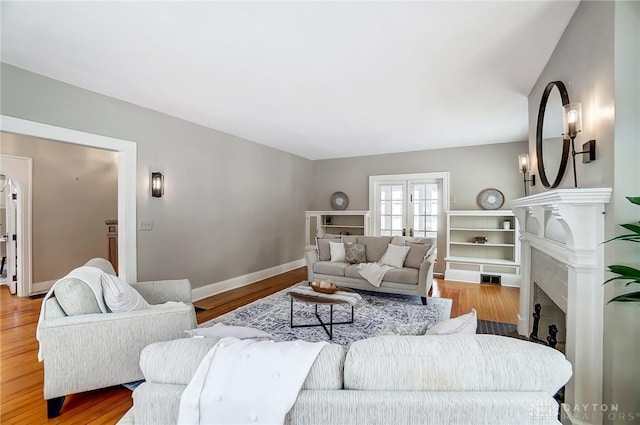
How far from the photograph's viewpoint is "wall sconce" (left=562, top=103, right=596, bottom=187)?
5.41 feet

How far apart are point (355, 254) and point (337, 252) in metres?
0.31

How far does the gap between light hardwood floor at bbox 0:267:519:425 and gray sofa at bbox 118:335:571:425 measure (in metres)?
1.36

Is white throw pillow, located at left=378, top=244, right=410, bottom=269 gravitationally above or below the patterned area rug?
above

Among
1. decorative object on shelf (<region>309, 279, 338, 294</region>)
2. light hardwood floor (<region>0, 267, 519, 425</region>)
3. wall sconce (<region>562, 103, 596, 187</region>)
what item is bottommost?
light hardwood floor (<region>0, 267, 519, 425</region>)

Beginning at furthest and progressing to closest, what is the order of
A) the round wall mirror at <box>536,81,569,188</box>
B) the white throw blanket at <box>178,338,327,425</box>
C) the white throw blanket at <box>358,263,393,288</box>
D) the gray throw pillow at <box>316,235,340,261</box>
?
1. the gray throw pillow at <box>316,235,340,261</box>
2. the white throw blanket at <box>358,263,393,288</box>
3. the round wall mirror at <box>536,81,569,188</box>
4. the white throw blanket at <box>178,338,327,425</box>

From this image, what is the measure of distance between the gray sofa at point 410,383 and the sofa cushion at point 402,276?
3.09m

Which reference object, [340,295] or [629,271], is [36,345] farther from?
[629,271]

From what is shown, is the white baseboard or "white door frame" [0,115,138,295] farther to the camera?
the white baseboard

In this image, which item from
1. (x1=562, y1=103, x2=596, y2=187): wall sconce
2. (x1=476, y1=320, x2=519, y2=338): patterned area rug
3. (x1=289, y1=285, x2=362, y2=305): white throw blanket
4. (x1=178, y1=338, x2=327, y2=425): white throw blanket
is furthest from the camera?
(x1=476, y1=320, x2=519, y2=338): patterned area rug

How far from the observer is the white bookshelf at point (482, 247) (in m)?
5.29

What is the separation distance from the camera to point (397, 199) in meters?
6.65

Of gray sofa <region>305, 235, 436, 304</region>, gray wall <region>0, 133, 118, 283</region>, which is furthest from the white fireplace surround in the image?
gray wall <region>0, 133, 118, 283</region>

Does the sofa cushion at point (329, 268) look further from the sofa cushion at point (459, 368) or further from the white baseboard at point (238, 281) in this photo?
the sofa cushion at point (459, 368)

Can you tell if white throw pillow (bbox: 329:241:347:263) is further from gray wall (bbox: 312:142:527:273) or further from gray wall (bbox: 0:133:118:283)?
gray wall (bbox: 0:133:118:283)
